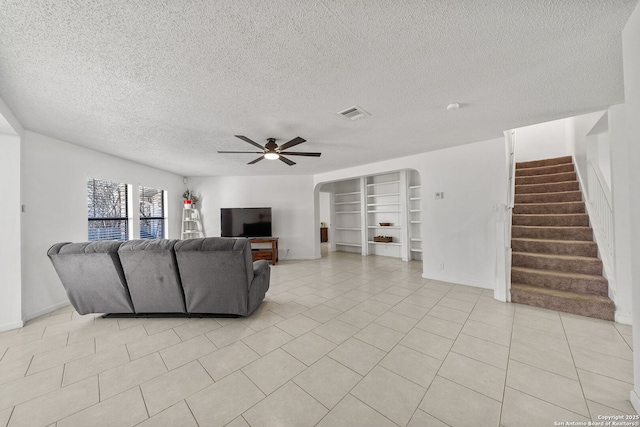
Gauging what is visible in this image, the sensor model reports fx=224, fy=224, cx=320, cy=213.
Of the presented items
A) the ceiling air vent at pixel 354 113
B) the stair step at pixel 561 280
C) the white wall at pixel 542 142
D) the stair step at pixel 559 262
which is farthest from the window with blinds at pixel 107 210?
the white wall at pixel 542 142

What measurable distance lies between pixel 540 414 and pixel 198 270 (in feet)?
9.87

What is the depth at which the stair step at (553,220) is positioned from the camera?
Result: 3.46m

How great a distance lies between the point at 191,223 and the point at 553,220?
7925mm

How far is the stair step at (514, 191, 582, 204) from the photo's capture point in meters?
3.84

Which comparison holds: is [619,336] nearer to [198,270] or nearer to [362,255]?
[198,270]

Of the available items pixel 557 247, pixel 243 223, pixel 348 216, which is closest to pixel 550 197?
pixel 557 247

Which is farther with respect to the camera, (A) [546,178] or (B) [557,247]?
(A) [546,178]

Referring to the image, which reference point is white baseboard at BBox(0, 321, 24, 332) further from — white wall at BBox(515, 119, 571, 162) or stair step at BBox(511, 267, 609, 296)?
white wall at BBox(515, 119, 571, 162)

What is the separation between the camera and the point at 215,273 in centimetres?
253

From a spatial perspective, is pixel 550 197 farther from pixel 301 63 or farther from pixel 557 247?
pixel 301 63

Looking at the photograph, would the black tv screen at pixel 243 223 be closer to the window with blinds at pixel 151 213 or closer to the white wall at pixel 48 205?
the window with blinds at pixel 151 213

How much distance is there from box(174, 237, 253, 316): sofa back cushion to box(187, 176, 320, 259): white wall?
3.78m

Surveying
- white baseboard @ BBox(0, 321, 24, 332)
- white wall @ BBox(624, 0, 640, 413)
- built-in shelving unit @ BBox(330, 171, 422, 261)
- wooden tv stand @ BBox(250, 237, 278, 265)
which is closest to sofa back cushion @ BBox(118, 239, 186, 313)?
white baseboard @ BBox(0, 321, 24, 332)

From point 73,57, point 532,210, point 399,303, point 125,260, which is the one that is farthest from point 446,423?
point 532,210
